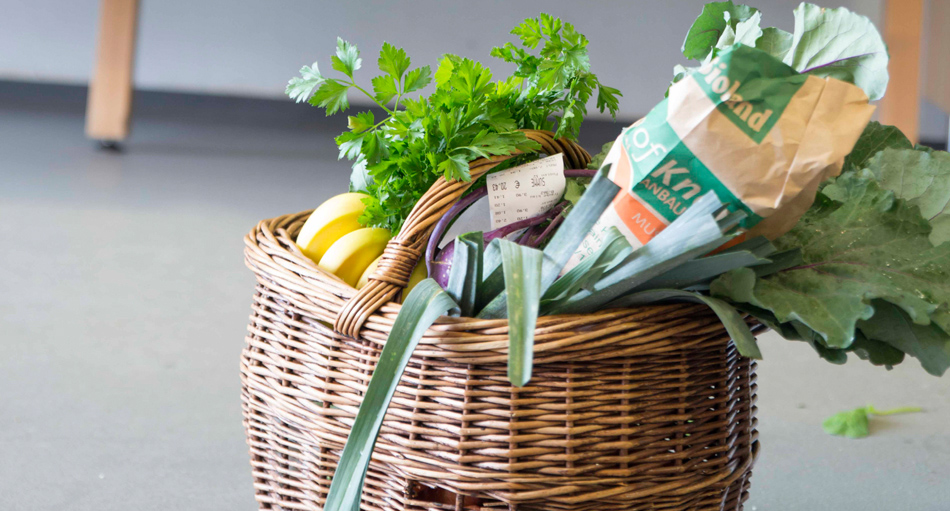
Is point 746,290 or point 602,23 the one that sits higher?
point 602,23

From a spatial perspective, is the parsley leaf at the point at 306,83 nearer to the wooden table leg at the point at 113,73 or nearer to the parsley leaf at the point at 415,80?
the parsley leaf at the point at 415,80

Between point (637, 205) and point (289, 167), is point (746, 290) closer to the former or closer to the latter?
point (637, 205)

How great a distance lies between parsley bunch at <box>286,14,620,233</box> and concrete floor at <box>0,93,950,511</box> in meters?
0.44

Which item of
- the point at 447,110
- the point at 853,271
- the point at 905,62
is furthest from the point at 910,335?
the point at 905,62

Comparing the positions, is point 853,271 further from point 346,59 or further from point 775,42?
point 346,59

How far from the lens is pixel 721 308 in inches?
21.1

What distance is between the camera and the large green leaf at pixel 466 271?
555 mm

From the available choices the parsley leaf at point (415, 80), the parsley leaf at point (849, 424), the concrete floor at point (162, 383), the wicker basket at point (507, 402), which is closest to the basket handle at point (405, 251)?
the wicker basket at point (507, 402)

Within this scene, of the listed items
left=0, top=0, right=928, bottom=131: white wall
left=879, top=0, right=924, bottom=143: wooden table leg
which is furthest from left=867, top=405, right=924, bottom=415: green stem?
left=0, top=0, right=928, bottom=131: white wall

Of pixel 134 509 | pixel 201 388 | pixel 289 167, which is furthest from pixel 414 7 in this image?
pixel 134 509

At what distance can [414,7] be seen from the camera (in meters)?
3.61

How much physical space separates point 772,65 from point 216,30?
3.45 m

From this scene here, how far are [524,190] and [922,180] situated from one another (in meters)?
0.33

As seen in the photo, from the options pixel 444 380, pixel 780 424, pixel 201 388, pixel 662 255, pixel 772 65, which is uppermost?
pixel 772 65
